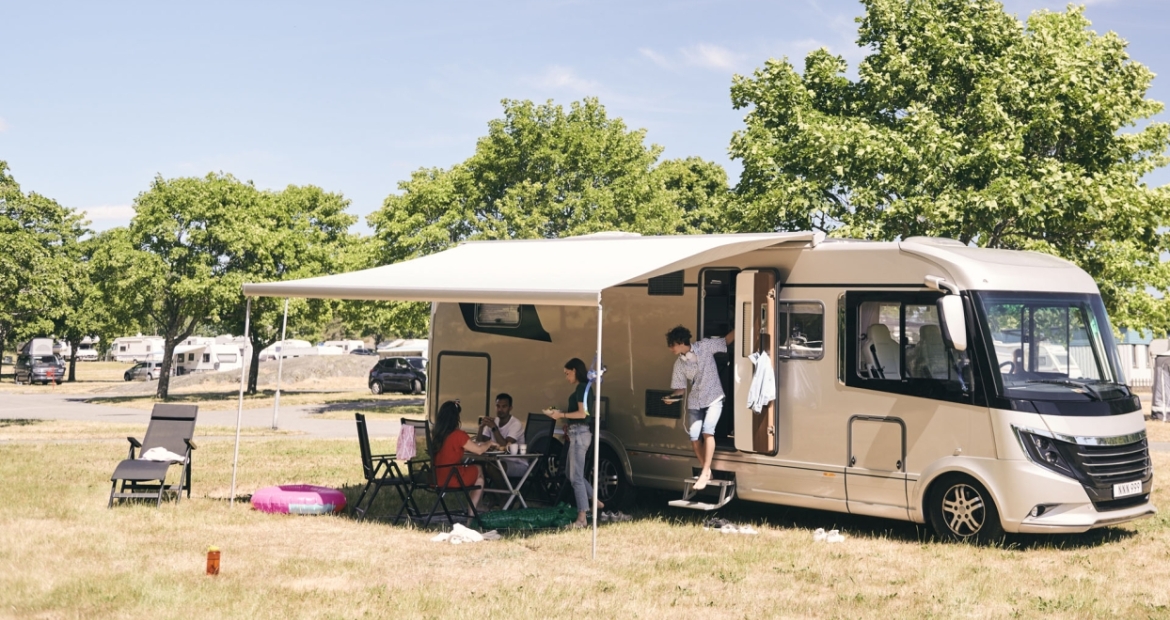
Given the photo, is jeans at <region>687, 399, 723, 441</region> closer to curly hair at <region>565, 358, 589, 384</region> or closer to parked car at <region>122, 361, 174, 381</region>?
curly hair at <region>565, 358, 589, 384</region>

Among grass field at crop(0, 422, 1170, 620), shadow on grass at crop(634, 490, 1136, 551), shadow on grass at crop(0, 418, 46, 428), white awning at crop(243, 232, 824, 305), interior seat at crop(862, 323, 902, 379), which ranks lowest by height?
grass field at crop(0, 422, 1170, 620)

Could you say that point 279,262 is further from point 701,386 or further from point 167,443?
point 701,386

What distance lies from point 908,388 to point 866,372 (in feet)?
1.29

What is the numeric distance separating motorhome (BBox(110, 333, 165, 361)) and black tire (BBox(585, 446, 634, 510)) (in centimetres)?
5733

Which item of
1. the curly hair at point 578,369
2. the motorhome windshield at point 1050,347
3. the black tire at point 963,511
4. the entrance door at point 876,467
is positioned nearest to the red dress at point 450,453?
the curly hair at point 578,369

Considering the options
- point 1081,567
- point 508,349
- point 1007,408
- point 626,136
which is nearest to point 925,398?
point 1007,408

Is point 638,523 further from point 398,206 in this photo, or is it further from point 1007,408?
point 398,206

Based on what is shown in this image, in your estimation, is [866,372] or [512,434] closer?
[866,372]

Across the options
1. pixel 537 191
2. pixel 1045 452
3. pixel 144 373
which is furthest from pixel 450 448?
pixel 144 373

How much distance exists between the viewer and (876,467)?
10.3m

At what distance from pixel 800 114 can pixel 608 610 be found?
16602mm

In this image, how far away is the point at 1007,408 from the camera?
31.4 ft

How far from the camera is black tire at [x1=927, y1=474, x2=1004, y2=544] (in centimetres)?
980

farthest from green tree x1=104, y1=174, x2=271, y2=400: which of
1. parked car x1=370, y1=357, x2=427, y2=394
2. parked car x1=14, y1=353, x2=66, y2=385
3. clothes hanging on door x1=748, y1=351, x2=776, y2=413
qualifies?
clothes hanging on door x1=748, y1=351, x2=776, y2=413
